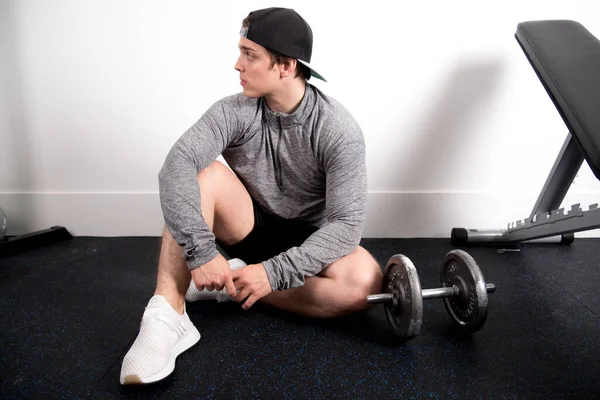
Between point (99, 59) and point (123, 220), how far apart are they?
66cm

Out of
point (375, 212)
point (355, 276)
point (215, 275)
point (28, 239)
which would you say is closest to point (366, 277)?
point (355, 276)

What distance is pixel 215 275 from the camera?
0.92 metres

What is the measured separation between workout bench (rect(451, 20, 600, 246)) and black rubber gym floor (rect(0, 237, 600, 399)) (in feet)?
0.64

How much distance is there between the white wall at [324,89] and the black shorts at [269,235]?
0.69 meters

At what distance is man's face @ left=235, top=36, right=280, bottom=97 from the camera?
1.03 m

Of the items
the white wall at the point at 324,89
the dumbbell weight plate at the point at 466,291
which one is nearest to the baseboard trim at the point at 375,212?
the white wall at the point at 324,89

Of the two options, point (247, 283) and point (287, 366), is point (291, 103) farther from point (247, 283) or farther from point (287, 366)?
point (287, 366)

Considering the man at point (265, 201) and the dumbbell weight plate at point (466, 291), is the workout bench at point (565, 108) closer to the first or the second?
the dumbbell weight plate at point (466, 291)

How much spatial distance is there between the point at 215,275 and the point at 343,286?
356 millimetres

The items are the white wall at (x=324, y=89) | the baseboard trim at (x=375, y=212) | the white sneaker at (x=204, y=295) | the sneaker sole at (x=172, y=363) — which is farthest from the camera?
the baseboard trim at (x=375, y=212)

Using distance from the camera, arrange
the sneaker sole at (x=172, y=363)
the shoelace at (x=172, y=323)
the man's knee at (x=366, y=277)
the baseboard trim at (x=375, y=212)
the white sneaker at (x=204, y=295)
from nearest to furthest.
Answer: the sneaker sole at (x=172, y=363), the shoelace at (x=172, y=323), the man's knee at (x=366, y=277), the white sneaker at (x=204, y=295), the baseboard trim at (x=375, y=212)

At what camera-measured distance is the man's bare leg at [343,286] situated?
1.12 metres

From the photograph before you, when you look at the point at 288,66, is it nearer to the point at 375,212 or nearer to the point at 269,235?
the point at 269,235

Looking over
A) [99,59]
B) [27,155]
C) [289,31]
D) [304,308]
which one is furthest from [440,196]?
[27,155]
